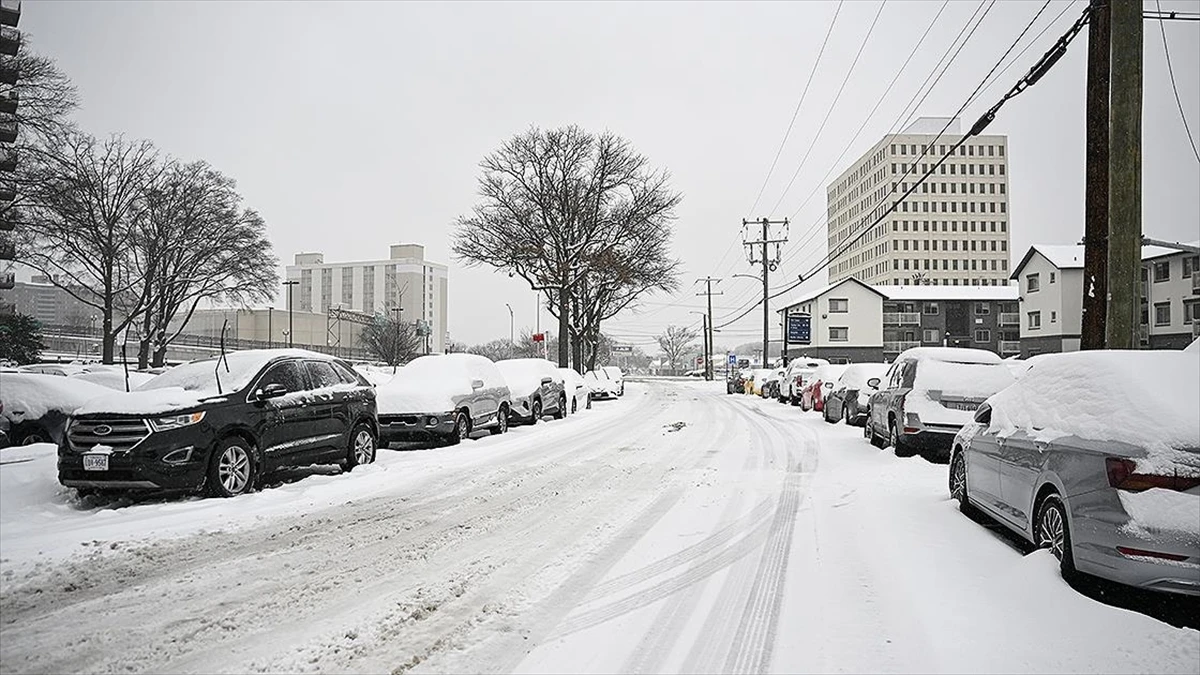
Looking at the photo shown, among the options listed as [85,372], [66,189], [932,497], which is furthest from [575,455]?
[66,189]

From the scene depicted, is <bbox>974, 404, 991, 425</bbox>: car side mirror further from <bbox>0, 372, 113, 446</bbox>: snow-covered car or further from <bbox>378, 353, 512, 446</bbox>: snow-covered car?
<bbox>378, 353, 512, 446</bbox>: snow-covered car

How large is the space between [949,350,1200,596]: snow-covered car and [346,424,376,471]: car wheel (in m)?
7.85

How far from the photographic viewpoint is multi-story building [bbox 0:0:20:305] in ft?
14.0

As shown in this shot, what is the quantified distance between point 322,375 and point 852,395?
14.1 m

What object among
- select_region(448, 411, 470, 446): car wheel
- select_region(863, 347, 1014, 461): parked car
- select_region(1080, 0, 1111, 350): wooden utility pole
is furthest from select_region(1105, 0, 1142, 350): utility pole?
select_region(448, 411, 470, 446): car wheel

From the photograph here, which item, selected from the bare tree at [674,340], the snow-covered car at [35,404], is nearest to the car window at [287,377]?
the snow-covered car at [35,404]

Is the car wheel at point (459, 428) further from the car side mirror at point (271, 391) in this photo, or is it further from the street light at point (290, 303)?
the car side mirror at point (271, 391)

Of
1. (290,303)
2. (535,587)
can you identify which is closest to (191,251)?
(290,303)

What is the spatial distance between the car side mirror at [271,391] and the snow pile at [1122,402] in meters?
7.51

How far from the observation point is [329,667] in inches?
154

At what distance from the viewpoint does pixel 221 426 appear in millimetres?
8195

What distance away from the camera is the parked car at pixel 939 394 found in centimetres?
1173

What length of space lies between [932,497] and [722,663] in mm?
5931

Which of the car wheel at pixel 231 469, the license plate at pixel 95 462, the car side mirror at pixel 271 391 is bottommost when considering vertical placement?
the car wheel at pixel 231 469
